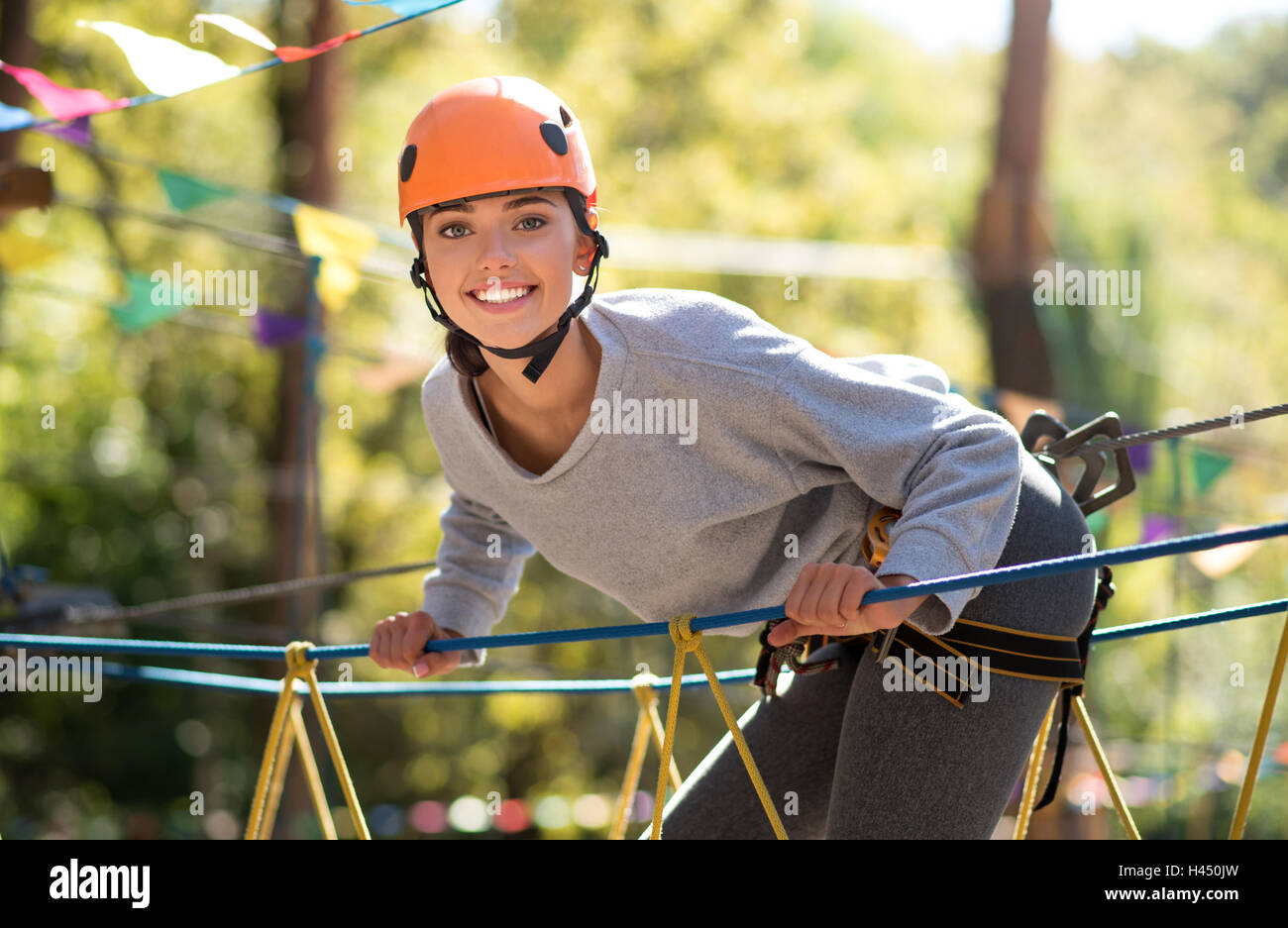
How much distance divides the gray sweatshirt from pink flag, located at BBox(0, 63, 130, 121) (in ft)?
3.25

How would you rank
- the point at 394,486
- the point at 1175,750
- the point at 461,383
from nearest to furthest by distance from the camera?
the point at 461,383 → the point at 1175,750 → the point at 394,486

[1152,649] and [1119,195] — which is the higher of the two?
[1119,195]

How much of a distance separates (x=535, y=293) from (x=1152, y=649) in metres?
12.9

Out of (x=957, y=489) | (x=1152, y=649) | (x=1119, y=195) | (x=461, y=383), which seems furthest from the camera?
(x=1119, y=195)

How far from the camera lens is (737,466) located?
5.35 ft

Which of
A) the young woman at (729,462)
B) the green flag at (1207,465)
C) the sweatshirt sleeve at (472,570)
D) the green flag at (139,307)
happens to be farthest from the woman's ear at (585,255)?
the green flag at (1207,465)

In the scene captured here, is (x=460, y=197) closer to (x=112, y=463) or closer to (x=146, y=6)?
(x=146, y=6)

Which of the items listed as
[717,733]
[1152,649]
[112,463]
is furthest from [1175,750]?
[112,463]

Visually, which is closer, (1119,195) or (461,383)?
(461,383)

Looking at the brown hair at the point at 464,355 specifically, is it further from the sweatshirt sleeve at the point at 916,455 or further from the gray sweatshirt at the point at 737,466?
the sweatshirt sleeve at the point at 916,455

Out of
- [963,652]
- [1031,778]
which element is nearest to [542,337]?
[963,652]

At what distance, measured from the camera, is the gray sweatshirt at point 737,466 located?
1522 mm

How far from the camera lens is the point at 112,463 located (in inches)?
471
